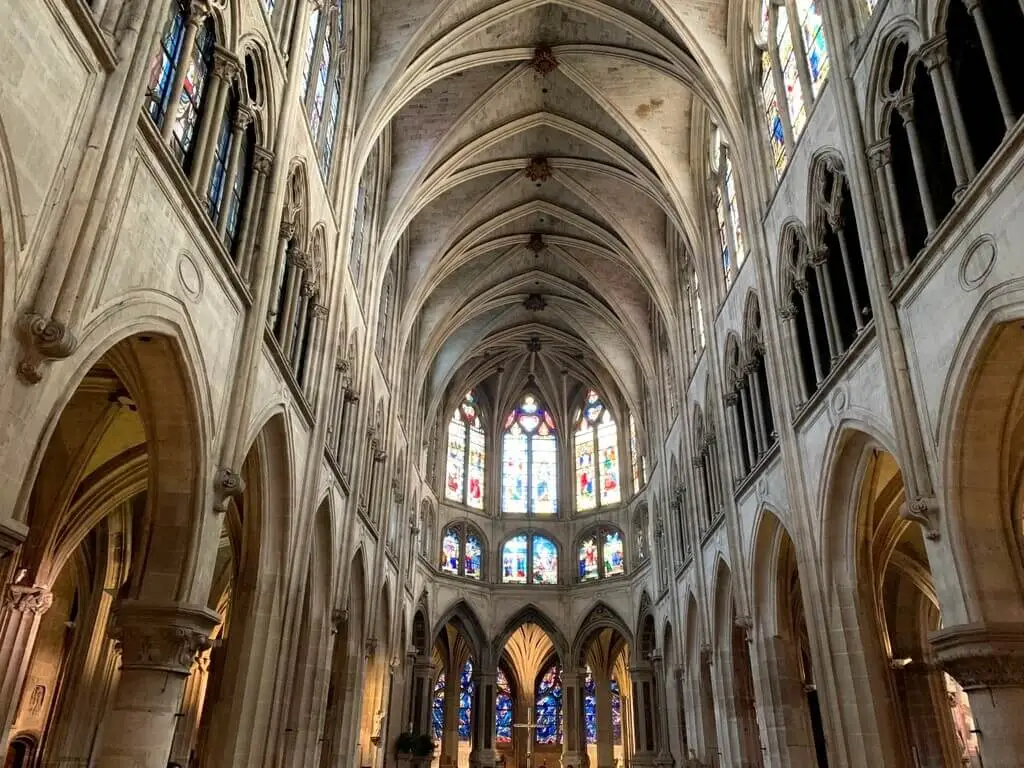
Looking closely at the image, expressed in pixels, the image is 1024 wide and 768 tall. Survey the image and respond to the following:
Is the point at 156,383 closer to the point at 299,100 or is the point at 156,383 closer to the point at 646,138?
the point at 299,100

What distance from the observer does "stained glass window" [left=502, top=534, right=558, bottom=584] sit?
35.4 meters

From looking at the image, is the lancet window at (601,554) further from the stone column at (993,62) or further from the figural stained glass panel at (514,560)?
the stone column at (993,62)

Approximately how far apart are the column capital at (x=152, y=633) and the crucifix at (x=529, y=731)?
30145 mm

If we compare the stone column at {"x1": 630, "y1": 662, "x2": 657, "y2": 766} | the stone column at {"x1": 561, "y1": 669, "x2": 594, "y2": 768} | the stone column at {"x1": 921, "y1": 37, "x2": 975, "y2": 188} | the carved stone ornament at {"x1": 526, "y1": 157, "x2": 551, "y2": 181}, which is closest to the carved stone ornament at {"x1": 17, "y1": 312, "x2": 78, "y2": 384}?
the stone column at {"x1": 921, "y1": 37, "x2": 975, "y2": 188}

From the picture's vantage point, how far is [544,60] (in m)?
22.0

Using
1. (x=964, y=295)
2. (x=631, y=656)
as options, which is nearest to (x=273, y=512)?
(x=964, y=295)

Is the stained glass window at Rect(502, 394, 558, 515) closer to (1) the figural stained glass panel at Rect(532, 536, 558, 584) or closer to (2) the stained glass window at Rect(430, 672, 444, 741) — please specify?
(1) the figural stained glass panel at Rect(532, 536, 558, 584)

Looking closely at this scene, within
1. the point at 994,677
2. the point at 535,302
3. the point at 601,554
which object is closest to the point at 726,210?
the point at 535,302

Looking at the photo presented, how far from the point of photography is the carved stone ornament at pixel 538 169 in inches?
1031

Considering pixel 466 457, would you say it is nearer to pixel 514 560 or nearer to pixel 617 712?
pixel 514 560

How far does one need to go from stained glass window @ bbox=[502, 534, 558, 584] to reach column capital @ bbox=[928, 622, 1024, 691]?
88.8ft

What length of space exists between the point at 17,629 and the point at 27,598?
56 cm

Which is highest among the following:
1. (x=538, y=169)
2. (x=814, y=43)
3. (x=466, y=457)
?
(x=538, y=169)

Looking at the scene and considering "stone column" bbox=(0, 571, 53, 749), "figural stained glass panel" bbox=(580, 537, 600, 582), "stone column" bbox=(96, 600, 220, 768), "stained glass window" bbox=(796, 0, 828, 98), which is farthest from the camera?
"figural stained glass panel" bbox=(580, 537, 600, 582)
